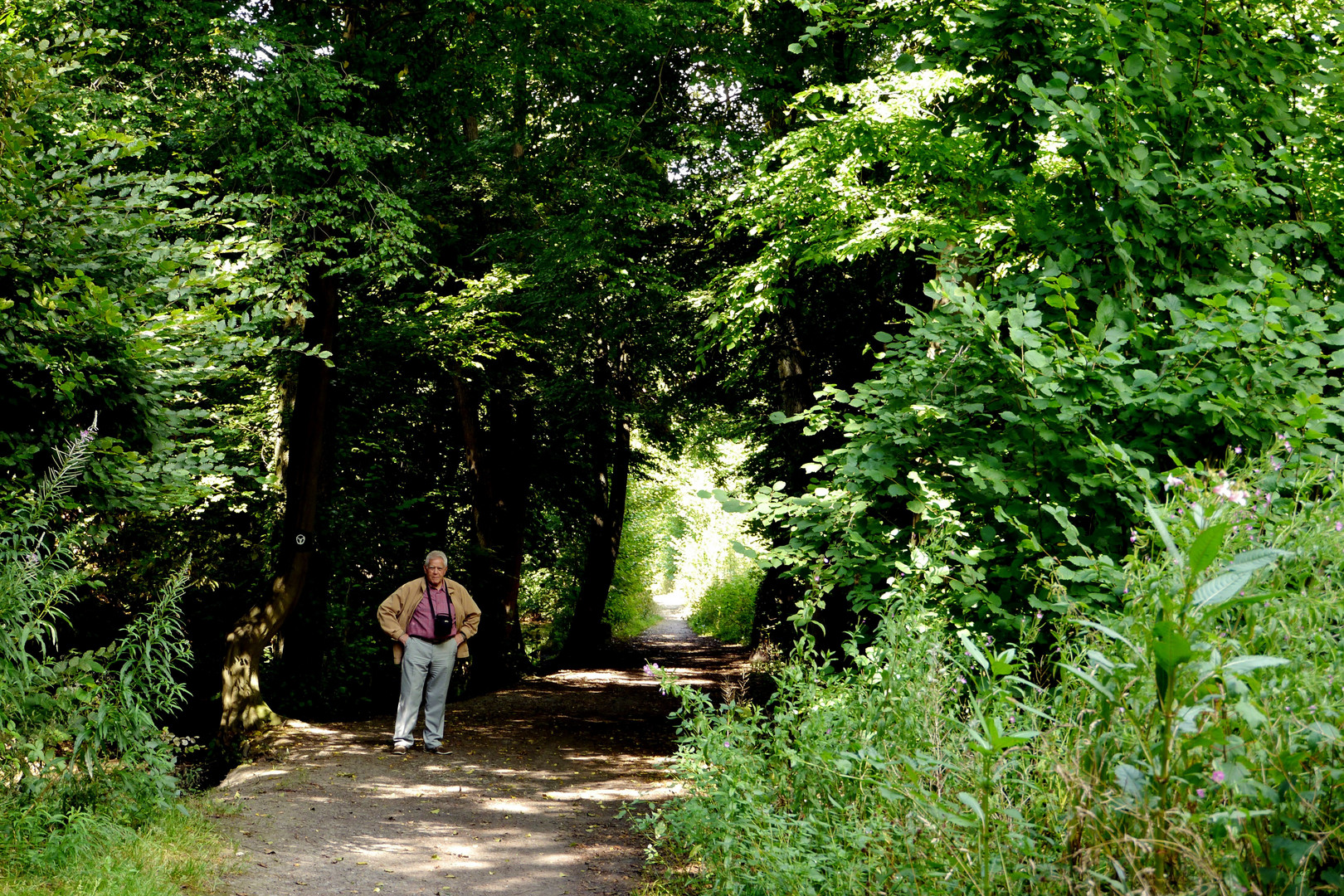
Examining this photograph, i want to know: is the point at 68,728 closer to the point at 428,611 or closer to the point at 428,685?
the point at 428,611

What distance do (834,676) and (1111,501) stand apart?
5.99 ft

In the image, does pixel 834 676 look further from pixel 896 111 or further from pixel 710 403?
pixel 710 403

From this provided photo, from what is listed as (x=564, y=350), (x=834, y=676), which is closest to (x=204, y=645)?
(x=564, y=350)

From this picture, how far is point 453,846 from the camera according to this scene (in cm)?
661

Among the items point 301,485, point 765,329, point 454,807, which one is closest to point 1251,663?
point 454,807

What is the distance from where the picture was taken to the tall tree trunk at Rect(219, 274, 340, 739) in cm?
1119

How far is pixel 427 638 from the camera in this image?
986 centimetres

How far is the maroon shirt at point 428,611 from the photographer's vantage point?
9.86 m

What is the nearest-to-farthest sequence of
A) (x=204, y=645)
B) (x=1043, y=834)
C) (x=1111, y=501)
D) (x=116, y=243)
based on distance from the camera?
(x=1043, y=834) < (x=1111, y=501) < (x=116, y=243) < (x=204, y=645)

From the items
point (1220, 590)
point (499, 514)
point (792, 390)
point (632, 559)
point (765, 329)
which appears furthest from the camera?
point (632, 559)

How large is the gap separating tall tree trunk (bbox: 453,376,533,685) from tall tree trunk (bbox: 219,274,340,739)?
4634 mm

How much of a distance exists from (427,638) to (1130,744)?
840cm

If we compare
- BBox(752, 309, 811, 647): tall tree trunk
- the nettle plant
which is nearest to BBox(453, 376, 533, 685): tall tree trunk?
BBox(752, 309, 811, 647): tall tree trunk

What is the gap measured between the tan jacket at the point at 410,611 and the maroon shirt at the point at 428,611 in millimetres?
49
